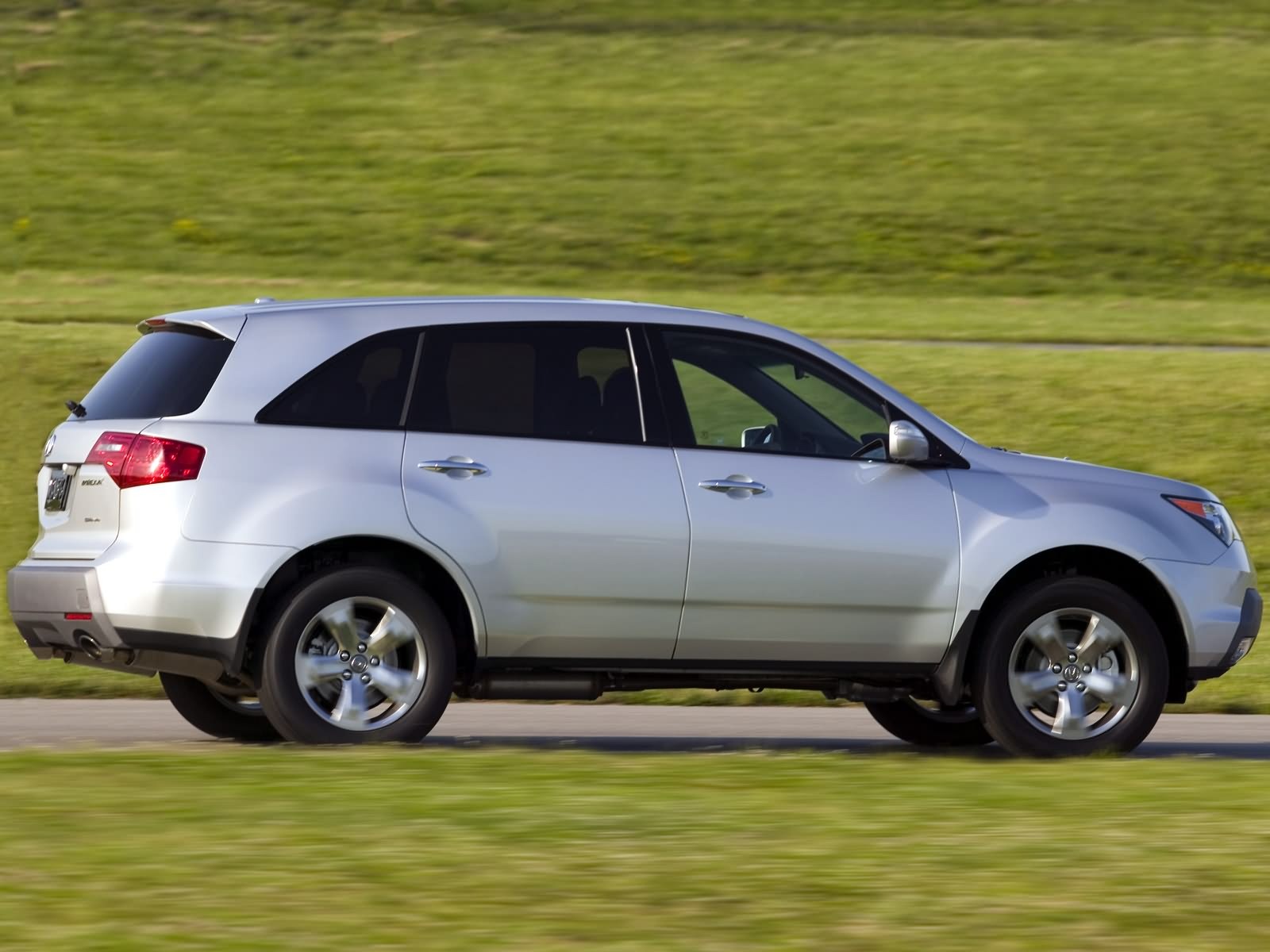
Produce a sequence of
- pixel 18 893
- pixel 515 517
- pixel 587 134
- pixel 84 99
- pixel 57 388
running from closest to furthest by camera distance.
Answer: pixel 18 893
pixel 515 517
pixel 57 388
pixel 587 134
pixel 84 99

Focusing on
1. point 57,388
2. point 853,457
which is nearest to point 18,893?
point 853,457

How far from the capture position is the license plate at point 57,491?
8516mm

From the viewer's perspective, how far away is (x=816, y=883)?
214 inches

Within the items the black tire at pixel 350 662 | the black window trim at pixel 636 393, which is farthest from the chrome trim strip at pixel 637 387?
the black tire at pixel 350 662

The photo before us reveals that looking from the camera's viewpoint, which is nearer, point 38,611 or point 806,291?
point 38,611

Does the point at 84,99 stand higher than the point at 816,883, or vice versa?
the point at 84,99

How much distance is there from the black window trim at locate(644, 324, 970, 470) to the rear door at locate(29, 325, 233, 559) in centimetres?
172

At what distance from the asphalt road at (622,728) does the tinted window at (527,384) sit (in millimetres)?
1679

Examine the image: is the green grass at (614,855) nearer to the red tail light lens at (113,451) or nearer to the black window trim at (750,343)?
the red tail light lens at (113,451)

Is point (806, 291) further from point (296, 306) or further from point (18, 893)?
point (18, 893)

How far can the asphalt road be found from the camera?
387 inches

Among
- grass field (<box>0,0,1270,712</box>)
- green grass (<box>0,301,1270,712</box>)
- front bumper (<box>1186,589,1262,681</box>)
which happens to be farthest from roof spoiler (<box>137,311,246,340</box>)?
grass field (<box>0,0,1270,712</box>)

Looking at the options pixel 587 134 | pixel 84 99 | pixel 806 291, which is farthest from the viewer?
pixel 84 99

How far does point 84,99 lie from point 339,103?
5.39 meters
